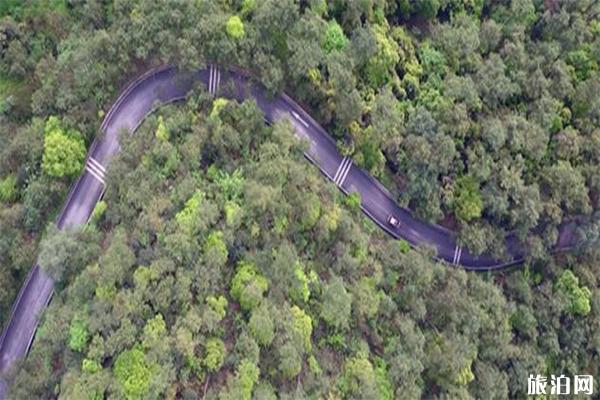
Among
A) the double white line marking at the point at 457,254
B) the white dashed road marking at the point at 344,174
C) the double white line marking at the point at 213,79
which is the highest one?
the double white line marking at the point at 213,79

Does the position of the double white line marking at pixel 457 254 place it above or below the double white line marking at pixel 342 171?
below

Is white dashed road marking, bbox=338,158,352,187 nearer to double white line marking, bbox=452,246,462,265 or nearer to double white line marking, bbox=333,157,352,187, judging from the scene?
double white line marking, bbox=333,157,352,187

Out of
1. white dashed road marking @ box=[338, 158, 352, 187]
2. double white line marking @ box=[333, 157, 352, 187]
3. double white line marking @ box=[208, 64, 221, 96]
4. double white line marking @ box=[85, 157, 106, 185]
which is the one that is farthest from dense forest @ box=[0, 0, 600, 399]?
double white line marking @ box=[208, 64, 221, 96]

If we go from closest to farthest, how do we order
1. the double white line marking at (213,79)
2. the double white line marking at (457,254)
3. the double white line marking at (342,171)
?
the double white line marking at (213,79), the double white line marking at (342,171), the double white line marking at (457,254)

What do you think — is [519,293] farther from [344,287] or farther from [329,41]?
[329,41]

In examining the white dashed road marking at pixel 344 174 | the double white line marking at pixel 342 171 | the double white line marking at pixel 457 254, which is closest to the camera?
the double white line marking at pixel 342 171

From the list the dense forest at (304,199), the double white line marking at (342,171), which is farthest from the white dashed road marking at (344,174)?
the dense forest at (304,199)

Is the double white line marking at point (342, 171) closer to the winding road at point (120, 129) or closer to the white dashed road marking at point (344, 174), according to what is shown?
the white dashed road marking at point (344, 174)

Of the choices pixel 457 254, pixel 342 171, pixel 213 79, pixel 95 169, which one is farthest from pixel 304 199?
pixel 457 254
